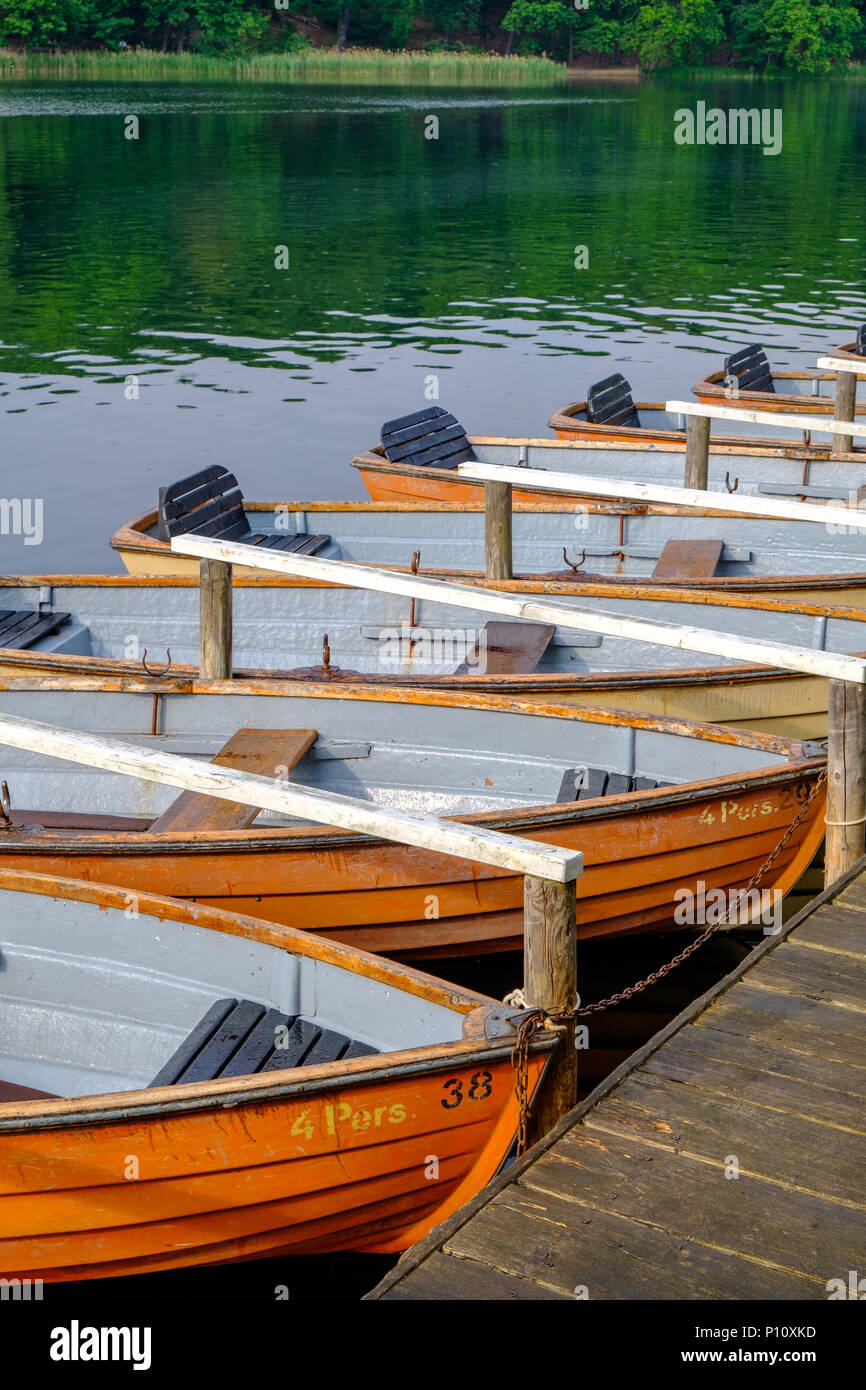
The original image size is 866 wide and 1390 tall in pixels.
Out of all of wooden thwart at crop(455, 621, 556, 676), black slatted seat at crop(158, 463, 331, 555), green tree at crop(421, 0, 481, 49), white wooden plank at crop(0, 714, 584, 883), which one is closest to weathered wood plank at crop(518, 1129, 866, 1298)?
white wooden plank at crop(0, 714, 584, 883)

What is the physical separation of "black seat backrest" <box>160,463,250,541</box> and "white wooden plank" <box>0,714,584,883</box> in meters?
5.18

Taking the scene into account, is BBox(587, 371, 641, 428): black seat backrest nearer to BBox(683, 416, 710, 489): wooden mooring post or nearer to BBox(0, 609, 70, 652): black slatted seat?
BBox(683, 416, 710, 489): wooden mooring post

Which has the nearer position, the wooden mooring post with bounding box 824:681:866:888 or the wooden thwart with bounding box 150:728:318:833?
the wooden mooring post with bounding box 824:681:866:888

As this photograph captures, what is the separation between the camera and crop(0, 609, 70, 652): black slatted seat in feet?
34.1

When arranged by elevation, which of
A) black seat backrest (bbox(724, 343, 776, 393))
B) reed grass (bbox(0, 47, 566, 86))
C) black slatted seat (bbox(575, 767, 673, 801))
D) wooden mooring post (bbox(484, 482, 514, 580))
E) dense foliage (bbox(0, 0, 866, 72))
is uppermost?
dense foliage (bbox(0, 0, 866, 72))

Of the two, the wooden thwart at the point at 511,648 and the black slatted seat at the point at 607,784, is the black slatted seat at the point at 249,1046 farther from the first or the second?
the wooden thwart at the point at 511,648

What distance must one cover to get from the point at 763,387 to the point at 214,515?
327 inches

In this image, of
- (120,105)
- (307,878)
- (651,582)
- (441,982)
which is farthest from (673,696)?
(120,105)

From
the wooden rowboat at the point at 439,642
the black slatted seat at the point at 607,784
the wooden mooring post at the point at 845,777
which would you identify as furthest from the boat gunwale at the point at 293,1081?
the wooden rowboat at the point at 439,642

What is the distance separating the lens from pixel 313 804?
5820 millimetres

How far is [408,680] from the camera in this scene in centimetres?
904

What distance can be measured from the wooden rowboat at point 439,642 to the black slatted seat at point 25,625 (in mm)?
16

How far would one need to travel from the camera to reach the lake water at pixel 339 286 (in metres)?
21.8
